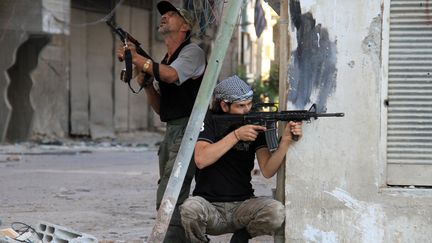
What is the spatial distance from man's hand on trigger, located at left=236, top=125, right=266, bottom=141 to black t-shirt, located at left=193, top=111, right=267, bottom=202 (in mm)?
183

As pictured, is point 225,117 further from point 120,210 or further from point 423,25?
point 120,210

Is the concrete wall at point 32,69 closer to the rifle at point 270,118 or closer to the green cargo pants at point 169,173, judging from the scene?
the green cargo pants at point 169,173

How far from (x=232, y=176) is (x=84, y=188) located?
4355 millimetres

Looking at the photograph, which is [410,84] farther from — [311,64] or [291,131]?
[291,131]

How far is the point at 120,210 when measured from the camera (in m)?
7.23

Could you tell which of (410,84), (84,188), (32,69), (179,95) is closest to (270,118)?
(179,95)

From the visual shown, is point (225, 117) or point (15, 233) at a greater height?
point (225, 117)

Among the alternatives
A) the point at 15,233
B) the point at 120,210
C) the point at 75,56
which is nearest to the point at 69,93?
the point at 75,56

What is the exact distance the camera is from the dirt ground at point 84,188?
6.41 meters

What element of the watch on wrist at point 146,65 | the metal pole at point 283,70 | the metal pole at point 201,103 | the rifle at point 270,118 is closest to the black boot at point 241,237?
the metal pole at point 283,70

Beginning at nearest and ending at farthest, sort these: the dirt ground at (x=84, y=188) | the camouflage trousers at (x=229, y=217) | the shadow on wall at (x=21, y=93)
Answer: the camouflage trousers at (x=229, y=217)
the dirt ground at (x=84, y=188)
the shadow on wall at (x=21, y=93)

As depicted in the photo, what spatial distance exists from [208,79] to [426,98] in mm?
1492

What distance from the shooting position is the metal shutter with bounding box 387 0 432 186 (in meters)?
4.52

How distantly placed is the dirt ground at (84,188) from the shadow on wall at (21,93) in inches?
18.1
